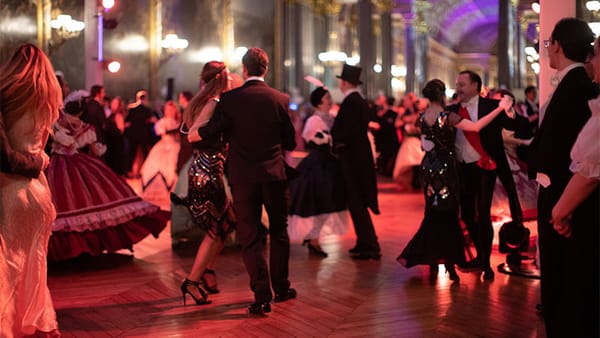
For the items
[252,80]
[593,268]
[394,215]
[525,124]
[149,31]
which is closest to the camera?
[593,268]

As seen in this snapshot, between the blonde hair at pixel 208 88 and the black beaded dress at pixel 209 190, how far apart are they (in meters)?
0.21

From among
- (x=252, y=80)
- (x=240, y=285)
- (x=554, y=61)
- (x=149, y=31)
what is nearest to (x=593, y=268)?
(x=554, y=61)

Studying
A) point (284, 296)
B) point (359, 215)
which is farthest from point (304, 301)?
point (359, 215)

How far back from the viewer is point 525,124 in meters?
7.21

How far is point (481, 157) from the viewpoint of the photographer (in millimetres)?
5625

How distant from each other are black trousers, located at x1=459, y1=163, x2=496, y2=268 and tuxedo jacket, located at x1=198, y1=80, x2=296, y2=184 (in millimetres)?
1679

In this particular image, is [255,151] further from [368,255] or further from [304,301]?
[368,255]

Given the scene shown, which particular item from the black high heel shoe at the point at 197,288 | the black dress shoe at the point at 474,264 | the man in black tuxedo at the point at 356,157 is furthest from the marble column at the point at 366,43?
the black high heel shoe at the point at 197,288

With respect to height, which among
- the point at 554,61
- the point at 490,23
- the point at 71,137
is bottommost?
the point at 71,137

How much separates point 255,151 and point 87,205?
1931 millimetres

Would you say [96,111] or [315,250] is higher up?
[96,111]

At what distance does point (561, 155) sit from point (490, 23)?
39659 millimetres

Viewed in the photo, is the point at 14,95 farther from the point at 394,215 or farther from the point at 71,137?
the point at 394,215

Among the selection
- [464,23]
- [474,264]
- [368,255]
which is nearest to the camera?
[474,264]
